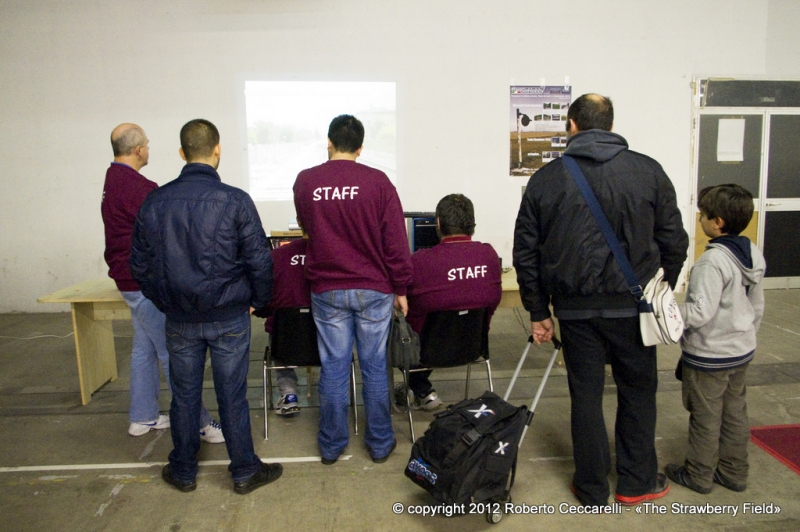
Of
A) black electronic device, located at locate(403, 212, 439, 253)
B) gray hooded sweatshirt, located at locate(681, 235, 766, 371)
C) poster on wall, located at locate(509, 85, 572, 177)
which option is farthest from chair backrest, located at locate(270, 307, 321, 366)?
poster on wall, located at locate(509, 85, 572, 177)

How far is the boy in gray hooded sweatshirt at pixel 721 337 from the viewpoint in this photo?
2049mm

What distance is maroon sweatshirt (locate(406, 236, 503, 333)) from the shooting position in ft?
8.11

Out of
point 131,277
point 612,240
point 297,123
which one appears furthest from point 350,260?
point 297,123

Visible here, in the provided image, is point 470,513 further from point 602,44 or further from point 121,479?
point 602,44

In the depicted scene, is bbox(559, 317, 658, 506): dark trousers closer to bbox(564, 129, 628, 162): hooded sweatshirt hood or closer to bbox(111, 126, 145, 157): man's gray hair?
bbox(564, 129, 628, 162): hooded sweatshirt hood

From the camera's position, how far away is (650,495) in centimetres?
209

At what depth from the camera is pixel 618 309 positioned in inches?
74.8

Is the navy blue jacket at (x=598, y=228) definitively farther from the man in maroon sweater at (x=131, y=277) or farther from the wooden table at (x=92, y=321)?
the wooden table at (x=92, y=321)

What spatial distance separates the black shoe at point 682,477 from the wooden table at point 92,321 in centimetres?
271

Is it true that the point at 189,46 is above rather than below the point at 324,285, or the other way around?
above

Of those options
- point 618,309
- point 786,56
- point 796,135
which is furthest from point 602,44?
point 618,309

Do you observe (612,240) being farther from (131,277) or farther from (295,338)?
(131,277)

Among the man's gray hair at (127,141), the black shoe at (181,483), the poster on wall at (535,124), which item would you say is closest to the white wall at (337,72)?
the poster on wall at (535,124)

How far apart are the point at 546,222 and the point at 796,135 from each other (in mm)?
5099
